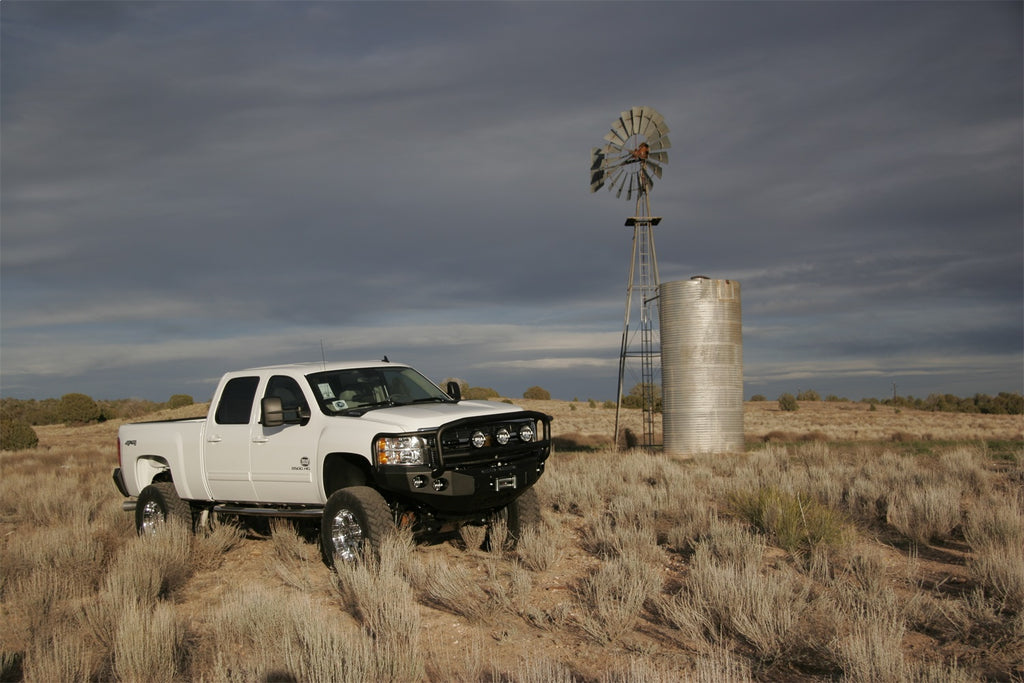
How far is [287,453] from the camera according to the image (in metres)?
9.11

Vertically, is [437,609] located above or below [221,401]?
below

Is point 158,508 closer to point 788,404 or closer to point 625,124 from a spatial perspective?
point 625,124

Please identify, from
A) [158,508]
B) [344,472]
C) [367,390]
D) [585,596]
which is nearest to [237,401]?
[367,390]

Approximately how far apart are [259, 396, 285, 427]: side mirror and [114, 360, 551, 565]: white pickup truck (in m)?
0.02

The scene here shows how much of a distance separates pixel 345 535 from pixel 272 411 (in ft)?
5.17

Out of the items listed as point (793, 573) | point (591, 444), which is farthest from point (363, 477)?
point (591, 444)

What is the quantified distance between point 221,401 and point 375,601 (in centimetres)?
457

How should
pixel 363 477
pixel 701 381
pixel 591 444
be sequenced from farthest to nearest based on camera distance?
pixel 591 444 < pixel 701 381 < pixel 363 477

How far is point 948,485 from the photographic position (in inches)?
472

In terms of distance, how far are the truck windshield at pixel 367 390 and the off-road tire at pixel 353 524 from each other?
39.3 inches

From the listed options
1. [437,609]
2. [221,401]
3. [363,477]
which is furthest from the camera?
[221,401]

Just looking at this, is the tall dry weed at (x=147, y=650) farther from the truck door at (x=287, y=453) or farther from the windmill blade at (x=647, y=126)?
the windmill blade at (x=647, y=126)

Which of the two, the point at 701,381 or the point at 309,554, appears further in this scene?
the point at 701,381

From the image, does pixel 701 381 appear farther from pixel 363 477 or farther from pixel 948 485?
pixel 363 477
